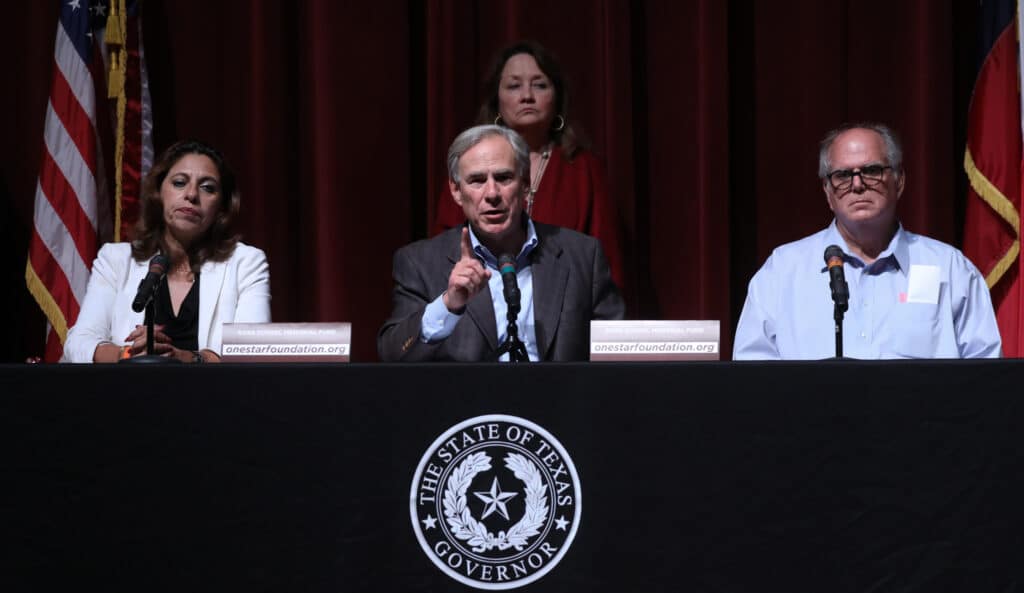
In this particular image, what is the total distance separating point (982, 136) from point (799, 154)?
686 millimetres

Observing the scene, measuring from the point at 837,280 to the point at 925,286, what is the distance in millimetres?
950

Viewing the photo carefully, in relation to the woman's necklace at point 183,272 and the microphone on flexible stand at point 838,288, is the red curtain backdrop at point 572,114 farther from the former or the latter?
the microphone on flexible stand at point 838,288

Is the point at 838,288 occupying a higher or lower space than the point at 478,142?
lower

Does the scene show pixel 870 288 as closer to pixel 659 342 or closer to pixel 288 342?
pixel 659 342

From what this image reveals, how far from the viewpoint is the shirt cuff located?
8.45 ft

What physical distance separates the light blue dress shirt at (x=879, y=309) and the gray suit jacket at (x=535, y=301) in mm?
479

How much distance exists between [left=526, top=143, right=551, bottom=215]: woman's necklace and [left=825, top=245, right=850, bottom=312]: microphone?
61.2 inches

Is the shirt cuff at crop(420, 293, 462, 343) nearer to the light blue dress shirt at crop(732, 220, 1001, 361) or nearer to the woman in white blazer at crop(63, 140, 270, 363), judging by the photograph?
the woman in white blazer at crop(63, 140, 270, 363)

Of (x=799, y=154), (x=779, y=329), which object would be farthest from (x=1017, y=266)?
(x=779, y=329)

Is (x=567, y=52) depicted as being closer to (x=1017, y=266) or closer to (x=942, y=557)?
(x=1017, y=266)

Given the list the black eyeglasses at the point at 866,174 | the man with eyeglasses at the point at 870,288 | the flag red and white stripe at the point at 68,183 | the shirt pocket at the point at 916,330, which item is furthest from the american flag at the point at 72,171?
the shirt pocket at the point at 916,330

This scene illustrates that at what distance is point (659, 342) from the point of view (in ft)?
7.24

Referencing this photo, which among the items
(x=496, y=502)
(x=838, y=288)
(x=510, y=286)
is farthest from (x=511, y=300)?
(x=838, y=288)

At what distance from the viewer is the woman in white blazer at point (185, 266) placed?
10.5ft
